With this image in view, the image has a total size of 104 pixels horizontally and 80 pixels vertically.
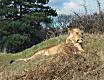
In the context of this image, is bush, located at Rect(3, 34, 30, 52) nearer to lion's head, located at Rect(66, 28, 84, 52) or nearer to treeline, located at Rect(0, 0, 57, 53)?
treeline, located at Rect(0, 0, 57, 53)

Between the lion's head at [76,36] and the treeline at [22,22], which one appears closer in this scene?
the lion's head at [76,36]

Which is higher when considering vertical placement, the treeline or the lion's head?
the lion's head

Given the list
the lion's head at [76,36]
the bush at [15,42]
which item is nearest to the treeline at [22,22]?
the bush at [15,42]

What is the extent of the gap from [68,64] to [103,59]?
0.59 metres

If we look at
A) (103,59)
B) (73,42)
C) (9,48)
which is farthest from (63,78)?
(9,48)

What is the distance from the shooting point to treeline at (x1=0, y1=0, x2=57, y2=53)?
40.7 metres

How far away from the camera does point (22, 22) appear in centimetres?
4306

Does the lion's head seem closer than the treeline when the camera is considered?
Yes

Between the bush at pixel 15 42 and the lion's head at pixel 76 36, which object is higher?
the lion's head at pixel 76 36

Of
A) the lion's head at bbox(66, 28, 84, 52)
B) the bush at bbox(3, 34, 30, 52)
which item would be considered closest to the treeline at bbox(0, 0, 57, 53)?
the bush at bbox(3, 34, 30, 52)

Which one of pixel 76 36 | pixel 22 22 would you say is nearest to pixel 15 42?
pixel 22 22

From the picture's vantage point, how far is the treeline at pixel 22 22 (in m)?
40.7

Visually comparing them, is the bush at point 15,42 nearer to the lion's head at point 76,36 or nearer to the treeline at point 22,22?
the treeline at point 22,22

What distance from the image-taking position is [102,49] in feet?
24.2
